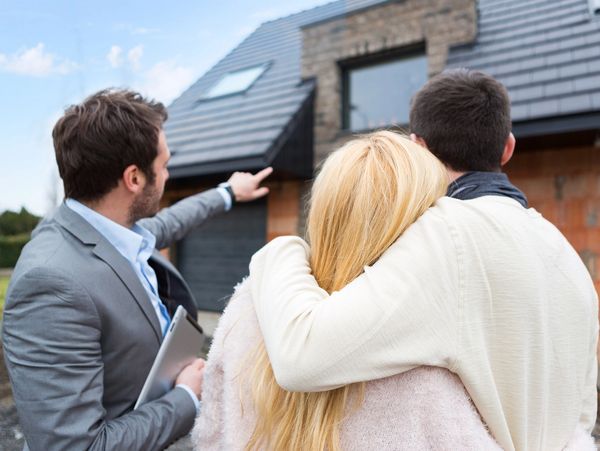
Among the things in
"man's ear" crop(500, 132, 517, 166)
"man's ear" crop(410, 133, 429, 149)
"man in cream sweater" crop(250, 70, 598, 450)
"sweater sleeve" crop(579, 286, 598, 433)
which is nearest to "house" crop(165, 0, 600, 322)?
"man's ear" crop(500, 132, 517, 166)

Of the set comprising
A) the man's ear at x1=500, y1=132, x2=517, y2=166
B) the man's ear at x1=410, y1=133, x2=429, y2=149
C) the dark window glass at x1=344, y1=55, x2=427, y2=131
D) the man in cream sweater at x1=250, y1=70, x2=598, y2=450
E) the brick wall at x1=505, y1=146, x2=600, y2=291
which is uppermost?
the dark window glass at x1=344, y1=55, x2=427, y2=131

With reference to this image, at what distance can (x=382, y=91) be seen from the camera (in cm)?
645

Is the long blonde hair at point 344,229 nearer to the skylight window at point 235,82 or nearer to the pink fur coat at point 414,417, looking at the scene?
the pink fur coat at point 414,417

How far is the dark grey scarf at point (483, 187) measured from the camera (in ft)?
3.80

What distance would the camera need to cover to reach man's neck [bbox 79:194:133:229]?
4.94 ft

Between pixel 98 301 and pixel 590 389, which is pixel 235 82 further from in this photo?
pixel 590 389

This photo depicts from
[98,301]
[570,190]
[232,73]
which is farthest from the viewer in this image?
[232,73]

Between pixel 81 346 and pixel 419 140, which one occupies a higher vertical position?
pixel 419 140

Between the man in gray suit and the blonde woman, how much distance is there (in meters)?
0.40

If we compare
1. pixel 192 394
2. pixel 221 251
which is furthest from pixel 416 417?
pixel 221 251

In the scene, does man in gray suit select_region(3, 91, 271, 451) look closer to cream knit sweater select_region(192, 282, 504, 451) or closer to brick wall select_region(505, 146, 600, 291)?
cream knit sweater select_region(192, 282, 504, 451)

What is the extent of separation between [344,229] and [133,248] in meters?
0.91

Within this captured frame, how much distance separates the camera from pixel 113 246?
4.72 feet

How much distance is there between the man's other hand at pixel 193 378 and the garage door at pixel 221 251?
5633 millimetres
